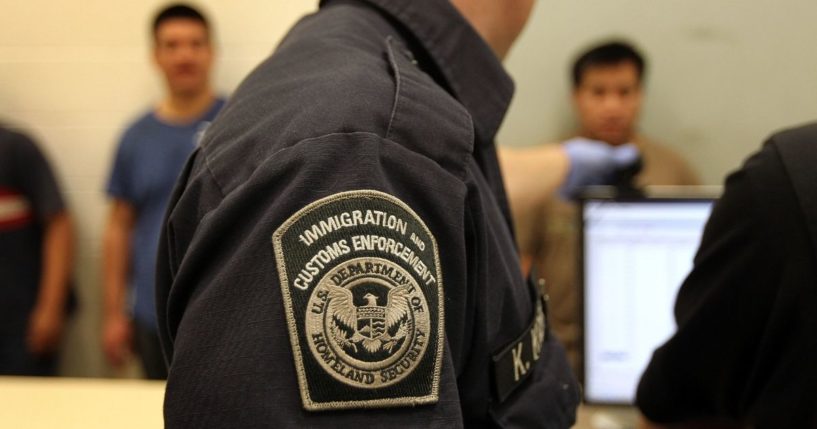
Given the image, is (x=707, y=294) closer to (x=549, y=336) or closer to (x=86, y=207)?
(x=549, y=336)

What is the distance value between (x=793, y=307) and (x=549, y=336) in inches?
8.9

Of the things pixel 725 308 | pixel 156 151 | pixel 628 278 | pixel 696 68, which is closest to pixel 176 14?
pixel 156 151

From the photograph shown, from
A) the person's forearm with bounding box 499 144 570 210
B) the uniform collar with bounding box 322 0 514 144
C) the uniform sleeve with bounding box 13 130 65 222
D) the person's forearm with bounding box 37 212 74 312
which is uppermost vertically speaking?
the uniform collar with bounding box 322 0 514 144

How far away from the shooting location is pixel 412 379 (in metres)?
0.54

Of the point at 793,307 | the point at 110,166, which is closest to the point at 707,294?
the point at 793,307

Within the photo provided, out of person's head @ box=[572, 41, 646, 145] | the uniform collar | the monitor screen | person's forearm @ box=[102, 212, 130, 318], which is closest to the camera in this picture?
the uniform collar

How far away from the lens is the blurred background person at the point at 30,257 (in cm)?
278

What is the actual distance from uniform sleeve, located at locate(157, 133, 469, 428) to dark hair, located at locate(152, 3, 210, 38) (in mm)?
2275

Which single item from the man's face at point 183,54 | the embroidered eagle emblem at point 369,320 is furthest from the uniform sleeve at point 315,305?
the man's face at point 183,54

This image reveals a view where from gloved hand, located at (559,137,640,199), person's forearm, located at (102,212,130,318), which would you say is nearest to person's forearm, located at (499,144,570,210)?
gloved hand, located at (559,137,640,199)

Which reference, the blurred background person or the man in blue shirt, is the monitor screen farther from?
the blurred background person

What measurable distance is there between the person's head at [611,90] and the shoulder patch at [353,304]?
5.93 feet

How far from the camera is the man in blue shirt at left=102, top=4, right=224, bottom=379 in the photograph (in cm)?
260

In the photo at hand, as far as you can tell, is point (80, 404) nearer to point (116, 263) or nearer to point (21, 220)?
point (116, 263)
